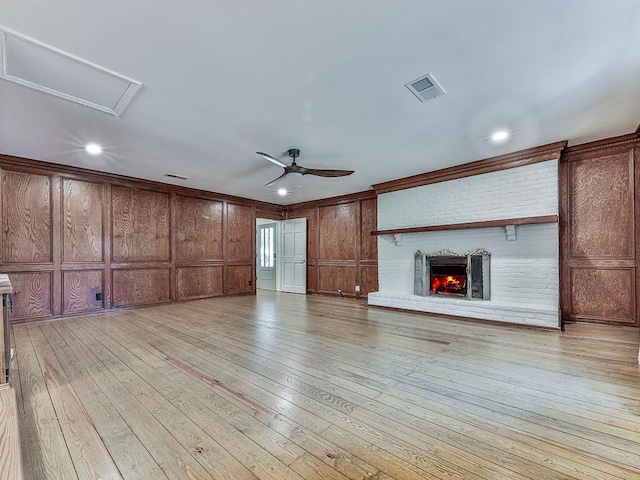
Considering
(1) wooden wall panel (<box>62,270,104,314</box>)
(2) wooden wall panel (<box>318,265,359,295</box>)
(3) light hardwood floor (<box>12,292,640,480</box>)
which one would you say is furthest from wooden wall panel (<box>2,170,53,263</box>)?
(2) wooden wall panel (<box>318,265,359,295</box>)

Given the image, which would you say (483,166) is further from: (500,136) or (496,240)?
(496,240)

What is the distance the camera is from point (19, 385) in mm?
2402

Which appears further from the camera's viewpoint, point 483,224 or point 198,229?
point 198,229

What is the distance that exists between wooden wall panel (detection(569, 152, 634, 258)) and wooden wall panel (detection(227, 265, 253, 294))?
Result: 6.62 meters

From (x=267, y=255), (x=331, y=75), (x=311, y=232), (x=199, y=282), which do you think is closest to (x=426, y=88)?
(x=331, y=75)

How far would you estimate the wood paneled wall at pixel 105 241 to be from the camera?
4590 mm

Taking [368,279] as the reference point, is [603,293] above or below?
above

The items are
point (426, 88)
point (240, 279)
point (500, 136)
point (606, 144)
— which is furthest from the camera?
point (240, 279)

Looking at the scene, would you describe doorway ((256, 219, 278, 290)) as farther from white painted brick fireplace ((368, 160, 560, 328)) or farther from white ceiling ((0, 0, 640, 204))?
white ceiling ((0, 0, 640, 204))

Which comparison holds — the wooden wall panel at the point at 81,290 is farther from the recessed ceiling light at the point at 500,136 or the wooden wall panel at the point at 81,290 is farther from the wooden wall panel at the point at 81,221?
the recessed ceiling light at the point at 500,136

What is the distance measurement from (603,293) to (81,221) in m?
8.31

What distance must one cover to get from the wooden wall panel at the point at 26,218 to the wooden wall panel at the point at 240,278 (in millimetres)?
3441

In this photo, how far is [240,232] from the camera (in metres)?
7.63

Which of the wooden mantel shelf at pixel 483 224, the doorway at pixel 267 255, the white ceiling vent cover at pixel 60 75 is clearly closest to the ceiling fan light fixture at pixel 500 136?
the wooden mantel shelf at pixel 483 224
